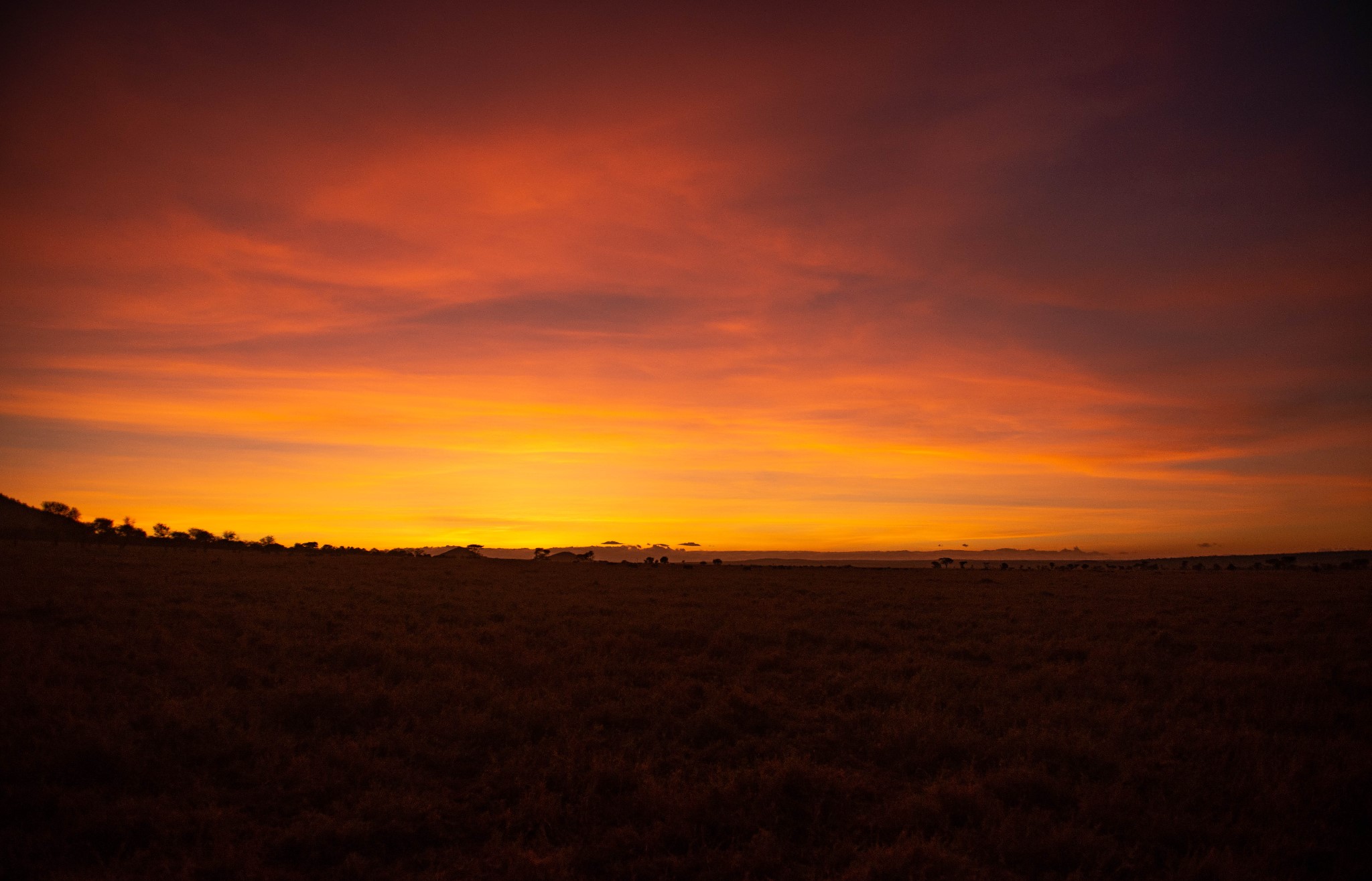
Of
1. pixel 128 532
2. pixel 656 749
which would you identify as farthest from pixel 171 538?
pixel 656 749

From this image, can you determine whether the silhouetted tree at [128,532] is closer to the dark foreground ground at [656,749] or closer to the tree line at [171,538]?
the tree line at [171,538]

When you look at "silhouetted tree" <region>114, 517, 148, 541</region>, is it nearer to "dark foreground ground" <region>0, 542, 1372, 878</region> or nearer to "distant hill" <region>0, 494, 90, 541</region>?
"distant hill" <region>0, 494, 90, 541</region>

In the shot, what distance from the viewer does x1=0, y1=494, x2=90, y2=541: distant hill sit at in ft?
147

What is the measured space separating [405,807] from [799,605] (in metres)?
19.1

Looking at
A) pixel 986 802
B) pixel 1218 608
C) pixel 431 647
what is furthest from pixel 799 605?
pixel 986 802

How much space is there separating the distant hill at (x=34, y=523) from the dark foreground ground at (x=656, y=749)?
38.2 m

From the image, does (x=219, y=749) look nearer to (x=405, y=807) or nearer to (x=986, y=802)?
(x=405, y=807)

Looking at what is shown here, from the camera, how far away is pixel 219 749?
8023 mm

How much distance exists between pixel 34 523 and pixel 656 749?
84747 millimetres

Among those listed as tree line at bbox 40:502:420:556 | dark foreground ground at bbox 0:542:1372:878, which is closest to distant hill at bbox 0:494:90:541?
tree line at bbox 40:502:420:556

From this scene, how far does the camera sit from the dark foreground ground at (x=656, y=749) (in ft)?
20.1

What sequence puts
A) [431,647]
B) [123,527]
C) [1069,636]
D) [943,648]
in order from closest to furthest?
[431,647]
[943,648]
[1069,636]
[123,527]

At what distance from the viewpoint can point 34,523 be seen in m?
64.7

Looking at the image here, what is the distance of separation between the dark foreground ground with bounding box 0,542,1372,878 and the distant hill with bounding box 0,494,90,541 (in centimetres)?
3822
